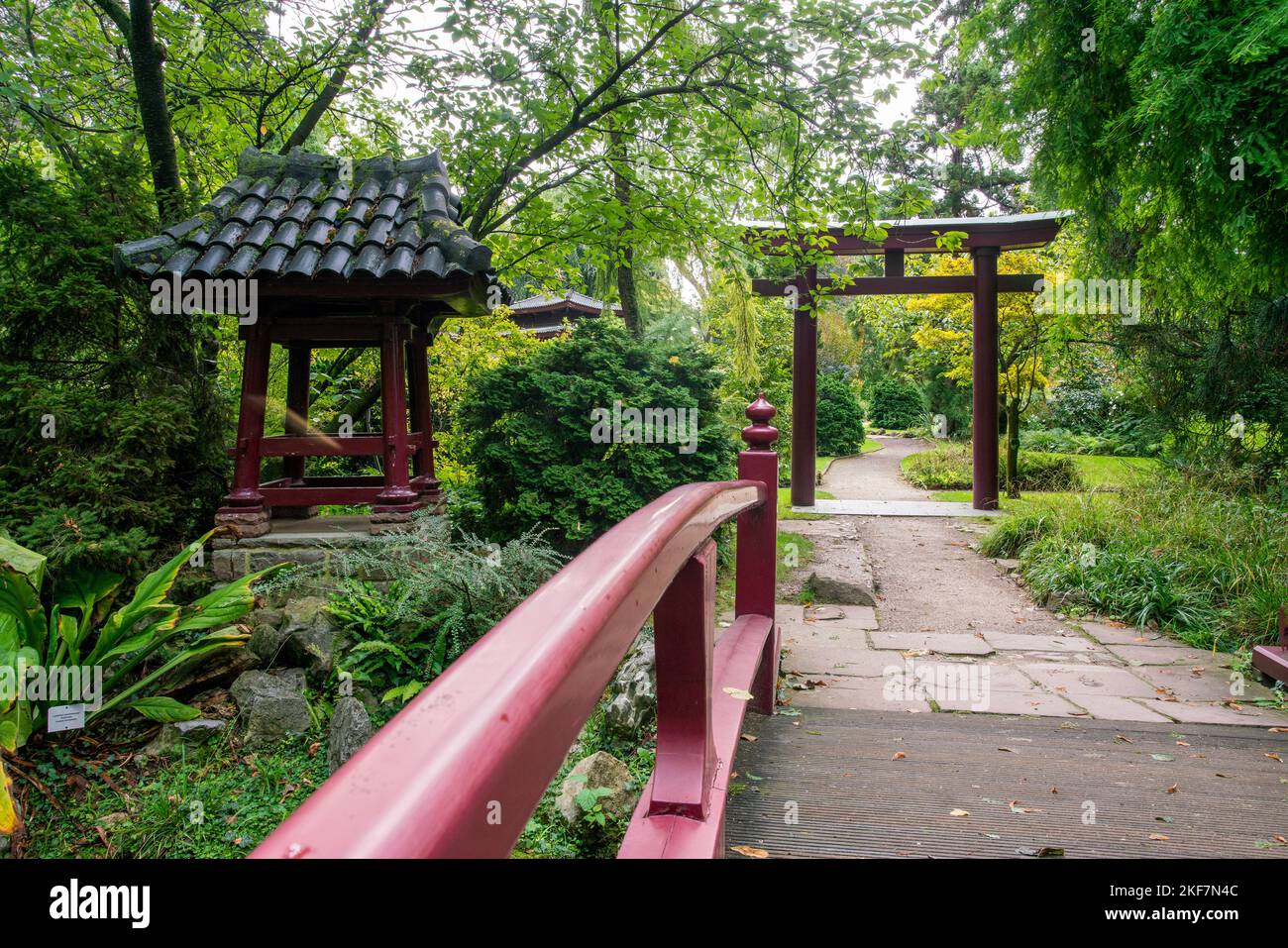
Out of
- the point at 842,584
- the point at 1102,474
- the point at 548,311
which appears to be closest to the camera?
the point at 842,584

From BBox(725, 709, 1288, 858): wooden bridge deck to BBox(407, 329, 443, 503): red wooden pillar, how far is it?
306 centimetres

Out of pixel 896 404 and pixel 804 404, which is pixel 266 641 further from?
pixel 896 404

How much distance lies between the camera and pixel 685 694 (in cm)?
154

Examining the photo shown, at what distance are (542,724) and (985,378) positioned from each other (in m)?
10.5

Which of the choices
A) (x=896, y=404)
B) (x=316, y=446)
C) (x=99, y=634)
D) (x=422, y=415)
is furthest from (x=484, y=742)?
(x=896, y=404)

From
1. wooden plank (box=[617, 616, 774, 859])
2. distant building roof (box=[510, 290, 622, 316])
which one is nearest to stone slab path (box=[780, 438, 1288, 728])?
wooden plank (box=[617, 616, 774, 859])

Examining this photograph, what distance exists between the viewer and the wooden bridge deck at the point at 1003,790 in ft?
7.06

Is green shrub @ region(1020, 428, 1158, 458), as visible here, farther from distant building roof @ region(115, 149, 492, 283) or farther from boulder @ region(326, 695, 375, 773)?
boulder @ region(326, 695, 375, 773)

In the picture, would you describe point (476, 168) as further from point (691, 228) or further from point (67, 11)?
point (67, 11)

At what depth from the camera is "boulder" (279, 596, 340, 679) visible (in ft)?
12.5

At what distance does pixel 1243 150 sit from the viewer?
11.2 feet

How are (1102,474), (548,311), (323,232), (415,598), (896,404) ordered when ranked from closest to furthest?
(415,598)
(323,232)
(1102,474)
(548,311)
(896,404)
